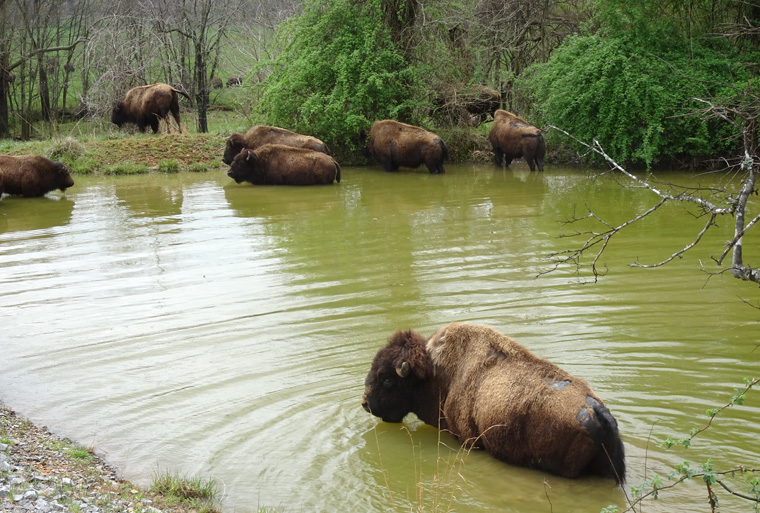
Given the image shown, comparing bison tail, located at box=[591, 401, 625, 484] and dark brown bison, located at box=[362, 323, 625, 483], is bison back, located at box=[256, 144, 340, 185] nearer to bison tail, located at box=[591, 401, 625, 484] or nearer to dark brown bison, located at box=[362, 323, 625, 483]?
dark brown bison, located at box=[362, 323, 625, 483]

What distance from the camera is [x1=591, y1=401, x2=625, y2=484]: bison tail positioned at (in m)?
5.62

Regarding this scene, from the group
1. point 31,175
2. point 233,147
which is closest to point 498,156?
point 233,147

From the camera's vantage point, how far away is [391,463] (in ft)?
21.1

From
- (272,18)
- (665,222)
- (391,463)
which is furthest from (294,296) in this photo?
(272,18)

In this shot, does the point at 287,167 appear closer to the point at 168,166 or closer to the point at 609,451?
the point at 168,166

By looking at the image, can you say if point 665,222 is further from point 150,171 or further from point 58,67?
point 58,67

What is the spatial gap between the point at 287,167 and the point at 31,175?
667 centimetres

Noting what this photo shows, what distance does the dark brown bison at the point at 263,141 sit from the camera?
930 inches

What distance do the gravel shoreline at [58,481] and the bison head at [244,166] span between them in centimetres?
1529

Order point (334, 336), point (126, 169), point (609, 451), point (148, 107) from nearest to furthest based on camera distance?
point (609, 451), point (334, 336), point (126, 169), point (148, 107)

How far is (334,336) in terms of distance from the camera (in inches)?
362

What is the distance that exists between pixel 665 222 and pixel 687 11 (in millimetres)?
10306

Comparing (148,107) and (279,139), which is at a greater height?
(148,107)

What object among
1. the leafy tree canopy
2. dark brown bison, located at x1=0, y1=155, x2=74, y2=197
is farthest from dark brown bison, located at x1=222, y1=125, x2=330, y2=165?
the leafy tree canopy
